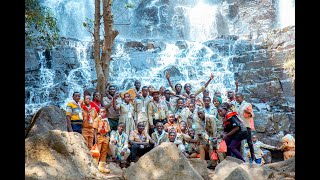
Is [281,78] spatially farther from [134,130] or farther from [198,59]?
[134,130]

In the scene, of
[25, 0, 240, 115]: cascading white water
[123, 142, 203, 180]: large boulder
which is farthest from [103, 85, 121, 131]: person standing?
[25, 0, 240, 115]: cascading white water

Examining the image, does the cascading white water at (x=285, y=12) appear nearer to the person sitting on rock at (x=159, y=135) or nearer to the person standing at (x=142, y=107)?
the person standing at (x=142, y=107)

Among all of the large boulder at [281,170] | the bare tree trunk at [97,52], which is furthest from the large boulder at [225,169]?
the bare tree trunk at [97,52]

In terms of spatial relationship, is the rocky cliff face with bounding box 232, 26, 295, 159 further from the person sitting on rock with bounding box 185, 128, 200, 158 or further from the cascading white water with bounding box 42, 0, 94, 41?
the cascading white water with bounding box 42, 0, 94, 41

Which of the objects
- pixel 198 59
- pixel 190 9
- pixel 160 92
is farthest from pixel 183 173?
pixel 190 9

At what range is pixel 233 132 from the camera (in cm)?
672

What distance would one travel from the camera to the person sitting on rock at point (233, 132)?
6.72 metres

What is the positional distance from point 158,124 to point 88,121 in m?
1.26

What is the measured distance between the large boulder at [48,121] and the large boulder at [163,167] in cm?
294

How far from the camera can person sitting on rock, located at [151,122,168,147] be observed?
23.5 ft

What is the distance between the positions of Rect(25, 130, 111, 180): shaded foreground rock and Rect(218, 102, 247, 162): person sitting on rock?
238 cm

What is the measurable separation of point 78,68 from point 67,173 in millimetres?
13550

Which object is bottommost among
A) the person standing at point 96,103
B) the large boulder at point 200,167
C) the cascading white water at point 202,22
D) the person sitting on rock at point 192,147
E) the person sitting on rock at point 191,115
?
the large boulder at point 200,167

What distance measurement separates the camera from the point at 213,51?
1970 cm
